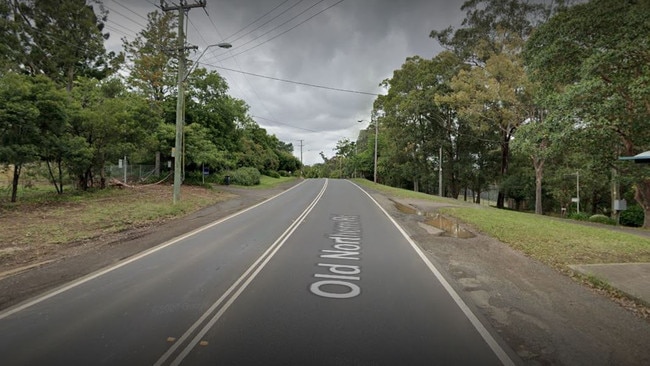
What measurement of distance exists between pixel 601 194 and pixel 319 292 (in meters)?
45.7

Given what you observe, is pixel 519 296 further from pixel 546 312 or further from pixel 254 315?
pixel 254 315

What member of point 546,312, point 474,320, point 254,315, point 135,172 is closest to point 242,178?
point 135,172

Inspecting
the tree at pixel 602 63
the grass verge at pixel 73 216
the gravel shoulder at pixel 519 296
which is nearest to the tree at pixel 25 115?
the grass verge at pixel 73 216

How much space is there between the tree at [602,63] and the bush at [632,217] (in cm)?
1521

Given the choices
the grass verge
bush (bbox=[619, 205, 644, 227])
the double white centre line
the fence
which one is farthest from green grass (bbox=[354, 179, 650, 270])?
the fence

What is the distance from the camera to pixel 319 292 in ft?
17.8

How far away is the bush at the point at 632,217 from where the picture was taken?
2798cm

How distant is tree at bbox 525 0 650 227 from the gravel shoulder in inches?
344

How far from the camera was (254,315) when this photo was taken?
4590 millimetres

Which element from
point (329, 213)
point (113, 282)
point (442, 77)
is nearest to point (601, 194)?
point (442, 77)

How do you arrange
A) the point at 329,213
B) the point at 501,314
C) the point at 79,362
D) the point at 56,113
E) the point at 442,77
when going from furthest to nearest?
1. the point at 442,77
2. the point at 329,213
3. the point at 56,113
4. the point at 501,314
5. the point at 79,362

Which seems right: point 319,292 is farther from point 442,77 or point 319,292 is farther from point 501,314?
point 442,77

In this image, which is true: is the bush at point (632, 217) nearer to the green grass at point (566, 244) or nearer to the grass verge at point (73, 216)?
the green grass at point (566, 244)

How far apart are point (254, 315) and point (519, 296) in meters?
4.14
